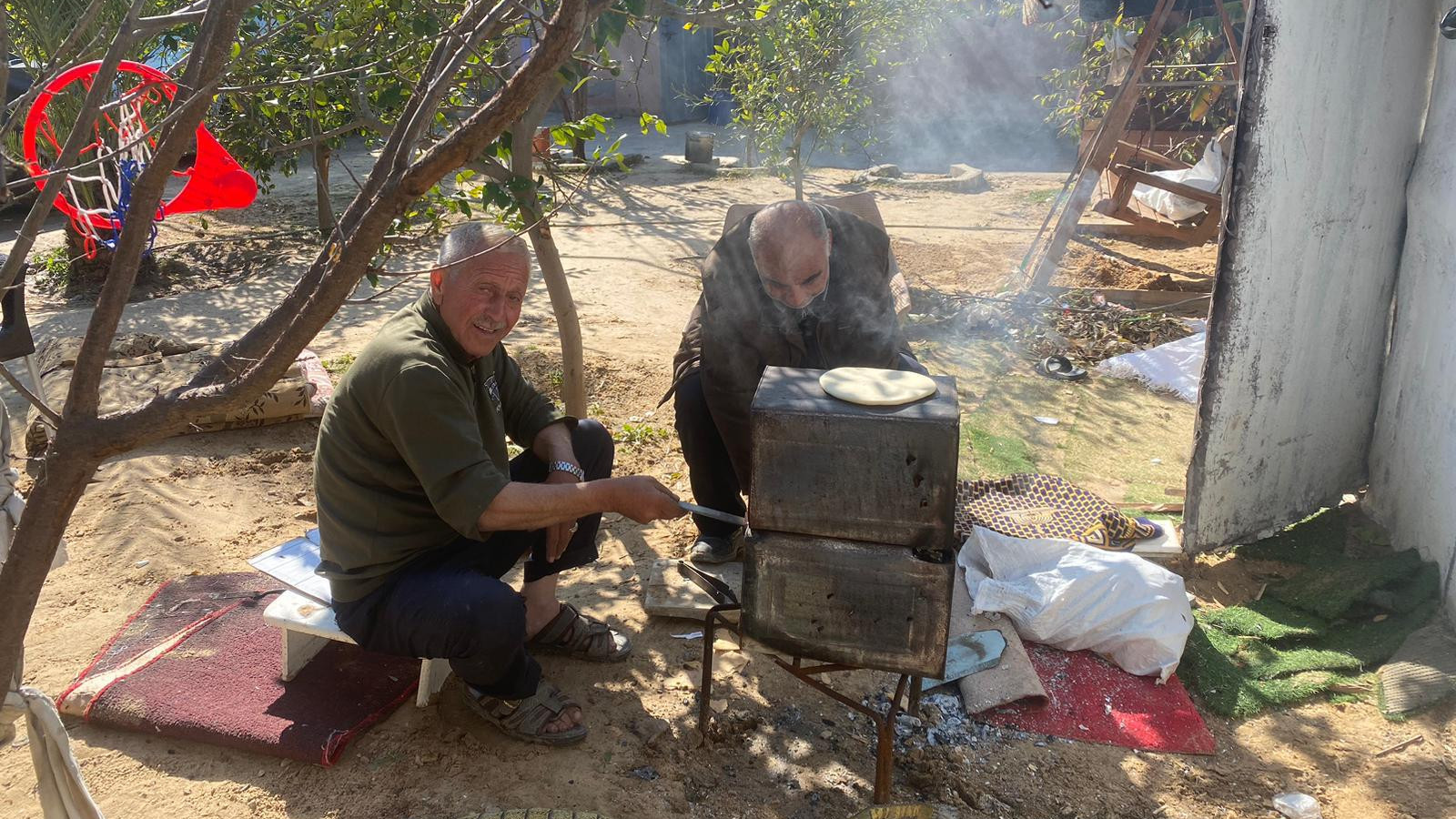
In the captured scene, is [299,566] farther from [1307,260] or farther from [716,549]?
[1307,260]

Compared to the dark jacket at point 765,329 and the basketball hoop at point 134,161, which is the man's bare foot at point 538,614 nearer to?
the dark jacket at point 765,329

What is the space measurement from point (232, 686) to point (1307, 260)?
3851 mm

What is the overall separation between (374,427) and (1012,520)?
8.00 feet

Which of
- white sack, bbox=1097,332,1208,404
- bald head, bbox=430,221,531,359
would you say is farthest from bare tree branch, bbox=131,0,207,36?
white sack, bbox=1097,332,1208,404

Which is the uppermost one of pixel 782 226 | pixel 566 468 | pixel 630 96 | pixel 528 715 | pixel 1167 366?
pixel 630 96

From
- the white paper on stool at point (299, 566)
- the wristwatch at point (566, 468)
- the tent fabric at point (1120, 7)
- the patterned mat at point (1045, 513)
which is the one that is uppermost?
the tent fabric at point (1120, 7)

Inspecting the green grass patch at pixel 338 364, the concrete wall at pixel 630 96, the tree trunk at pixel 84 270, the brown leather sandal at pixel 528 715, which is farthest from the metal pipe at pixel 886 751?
the concrete wall at pixel 630 96

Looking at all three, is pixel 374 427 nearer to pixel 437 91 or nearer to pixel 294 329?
pixel 294 329

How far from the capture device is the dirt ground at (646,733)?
8.40 ft

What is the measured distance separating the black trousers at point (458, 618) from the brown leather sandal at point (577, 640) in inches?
14.1

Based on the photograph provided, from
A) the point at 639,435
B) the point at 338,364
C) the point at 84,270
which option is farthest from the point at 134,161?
the point at 84,270

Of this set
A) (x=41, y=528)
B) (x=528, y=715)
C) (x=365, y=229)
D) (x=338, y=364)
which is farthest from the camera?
(x=338, y=364)

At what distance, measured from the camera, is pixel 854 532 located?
235 cm

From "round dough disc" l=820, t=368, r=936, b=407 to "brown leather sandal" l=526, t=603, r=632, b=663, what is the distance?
118cm
